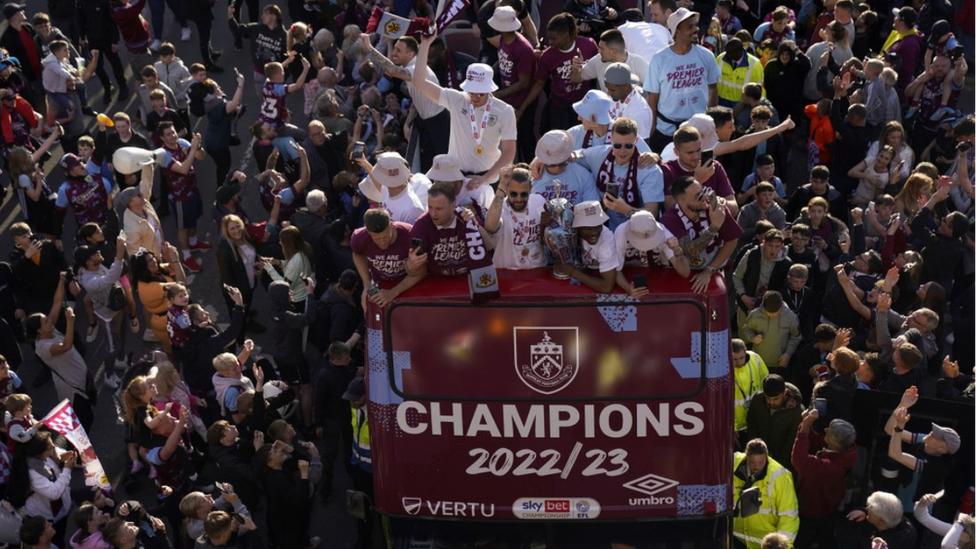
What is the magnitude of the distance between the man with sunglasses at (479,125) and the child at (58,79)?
630cm

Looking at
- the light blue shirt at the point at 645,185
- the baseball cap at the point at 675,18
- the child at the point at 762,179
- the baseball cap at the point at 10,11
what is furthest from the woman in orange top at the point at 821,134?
the baseball cap at the point at 10,11

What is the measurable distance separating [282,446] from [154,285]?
2900 millimetres

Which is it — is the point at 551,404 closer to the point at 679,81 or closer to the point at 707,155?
the point at 707,155

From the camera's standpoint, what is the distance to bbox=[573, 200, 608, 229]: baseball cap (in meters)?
7.59

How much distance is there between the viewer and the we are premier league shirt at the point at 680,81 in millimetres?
11172

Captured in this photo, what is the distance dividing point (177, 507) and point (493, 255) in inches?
149

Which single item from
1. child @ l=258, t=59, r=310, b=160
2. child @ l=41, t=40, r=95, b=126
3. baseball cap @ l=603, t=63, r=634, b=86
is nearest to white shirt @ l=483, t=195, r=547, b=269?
baseball cap @ l=603, t=63, r=634, b=86

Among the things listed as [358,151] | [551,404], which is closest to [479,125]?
[358,151]

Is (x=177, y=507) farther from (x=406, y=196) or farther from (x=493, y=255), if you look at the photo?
(x=493, y=255)

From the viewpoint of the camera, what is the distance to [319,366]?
448 inches

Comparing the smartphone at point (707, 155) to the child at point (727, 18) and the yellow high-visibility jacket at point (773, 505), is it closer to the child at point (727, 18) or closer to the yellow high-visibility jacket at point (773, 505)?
the yellow high-visibility jacket at point (773, 505)

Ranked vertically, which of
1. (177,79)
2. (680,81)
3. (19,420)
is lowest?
(19,420)

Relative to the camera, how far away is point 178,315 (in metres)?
11.1

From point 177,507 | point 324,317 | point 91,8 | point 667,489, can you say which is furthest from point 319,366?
point 91,8
